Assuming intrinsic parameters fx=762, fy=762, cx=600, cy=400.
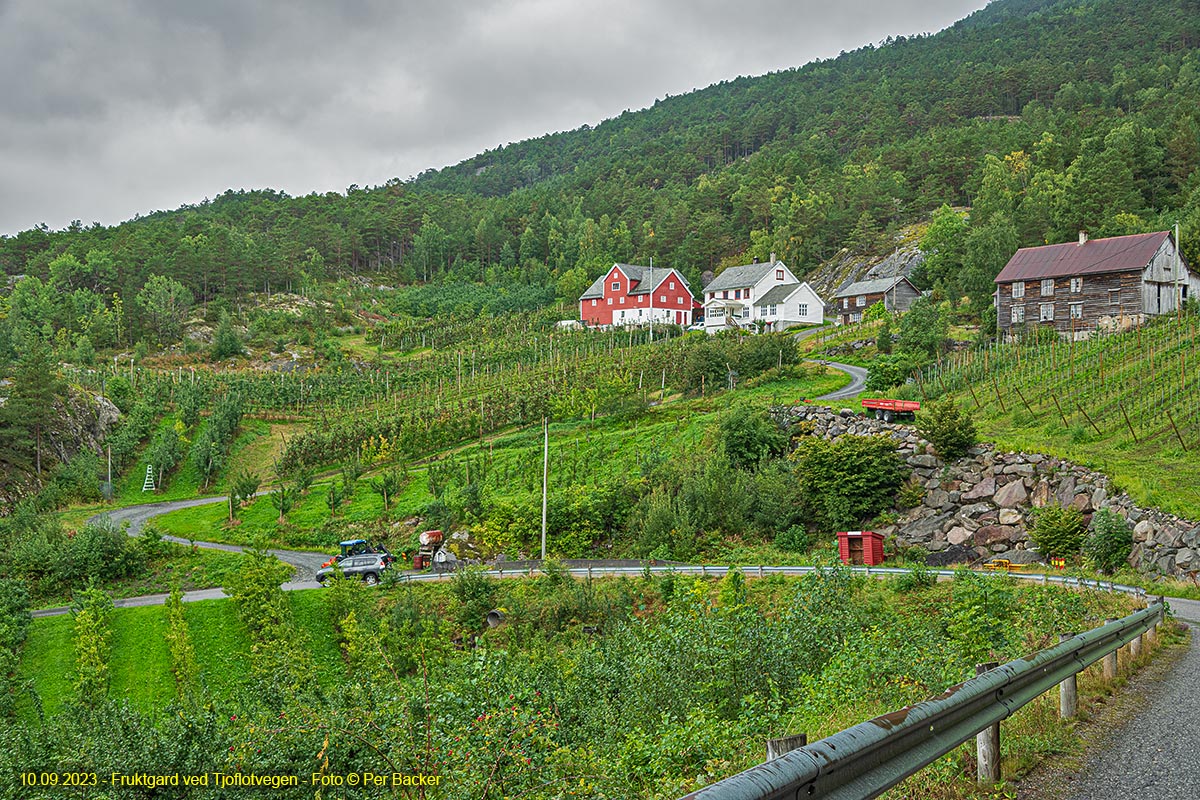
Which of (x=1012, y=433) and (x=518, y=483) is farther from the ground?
(x=1012, y=433)

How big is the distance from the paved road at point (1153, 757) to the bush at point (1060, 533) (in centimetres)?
1917

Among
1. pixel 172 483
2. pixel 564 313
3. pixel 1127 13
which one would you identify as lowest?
pixel 172 483

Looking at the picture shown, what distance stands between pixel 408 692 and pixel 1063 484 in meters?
25.8

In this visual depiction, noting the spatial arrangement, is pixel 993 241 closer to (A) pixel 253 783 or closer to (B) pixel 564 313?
(B) pixel 564 313

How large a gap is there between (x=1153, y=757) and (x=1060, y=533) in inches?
878

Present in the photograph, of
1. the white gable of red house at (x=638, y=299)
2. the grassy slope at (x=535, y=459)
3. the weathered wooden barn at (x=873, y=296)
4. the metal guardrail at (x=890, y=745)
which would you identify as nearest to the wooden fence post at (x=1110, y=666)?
the metal guardrail at (x=890, y=745)

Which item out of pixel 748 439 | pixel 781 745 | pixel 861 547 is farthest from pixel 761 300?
pixel 781 745

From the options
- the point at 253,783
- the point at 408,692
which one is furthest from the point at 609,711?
the point at 253,783

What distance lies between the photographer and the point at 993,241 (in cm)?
5772

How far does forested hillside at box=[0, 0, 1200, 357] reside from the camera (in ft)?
233

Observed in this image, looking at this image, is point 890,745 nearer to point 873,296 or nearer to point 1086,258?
point 1086,258

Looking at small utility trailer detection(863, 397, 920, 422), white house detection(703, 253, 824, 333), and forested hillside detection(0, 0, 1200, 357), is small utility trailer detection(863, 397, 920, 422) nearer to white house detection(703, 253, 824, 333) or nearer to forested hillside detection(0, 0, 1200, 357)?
forested hillside detection(0, 0, 1200, 357)

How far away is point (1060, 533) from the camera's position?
2462 centimetres

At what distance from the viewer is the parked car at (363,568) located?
29.6 meters
